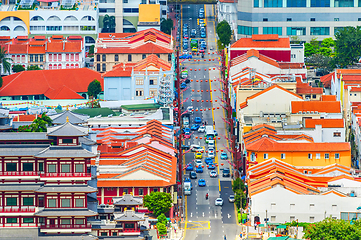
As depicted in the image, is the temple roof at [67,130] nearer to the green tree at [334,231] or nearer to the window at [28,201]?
the window at [28,201]

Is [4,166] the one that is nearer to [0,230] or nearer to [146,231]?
[0,230]

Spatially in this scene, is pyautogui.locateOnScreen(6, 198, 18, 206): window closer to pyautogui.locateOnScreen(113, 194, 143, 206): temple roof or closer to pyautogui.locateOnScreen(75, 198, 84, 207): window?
pyautogui.locateOnScreen(75, 198, 84, 207): window

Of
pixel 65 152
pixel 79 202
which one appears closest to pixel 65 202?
pixel 79 202

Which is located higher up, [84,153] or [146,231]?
[84,153]

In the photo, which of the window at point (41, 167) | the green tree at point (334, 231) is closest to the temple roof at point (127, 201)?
the window at point (41, 167)

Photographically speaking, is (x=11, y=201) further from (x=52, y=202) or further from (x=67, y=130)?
(x=67, y=130)

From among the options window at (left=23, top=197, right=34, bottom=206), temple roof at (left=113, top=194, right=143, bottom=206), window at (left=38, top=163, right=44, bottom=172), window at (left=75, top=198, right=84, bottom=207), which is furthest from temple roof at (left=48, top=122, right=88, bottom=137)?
temple roof at (left=113, top=194, right=143, bottom=206)

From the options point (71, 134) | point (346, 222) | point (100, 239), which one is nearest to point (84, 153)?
point (71, 134)
